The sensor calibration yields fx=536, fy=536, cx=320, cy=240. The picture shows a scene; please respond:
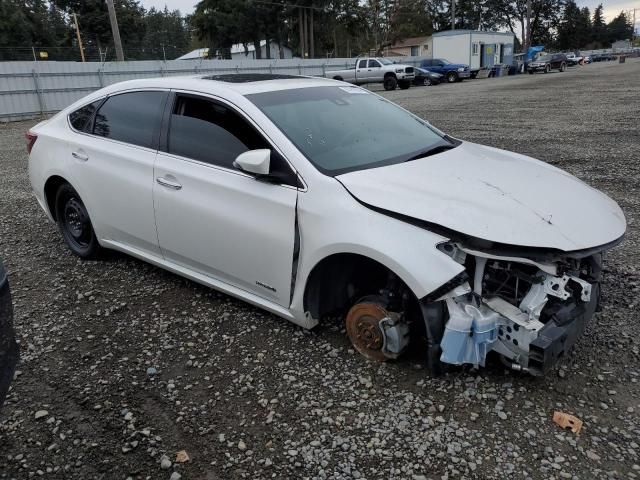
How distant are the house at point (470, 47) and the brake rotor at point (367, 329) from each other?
40.6 meters

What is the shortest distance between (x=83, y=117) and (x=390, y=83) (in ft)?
89.2

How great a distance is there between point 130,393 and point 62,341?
0.88 metres

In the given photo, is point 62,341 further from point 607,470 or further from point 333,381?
point 607,470

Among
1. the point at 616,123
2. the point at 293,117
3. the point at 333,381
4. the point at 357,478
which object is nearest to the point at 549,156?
the point at 616,123

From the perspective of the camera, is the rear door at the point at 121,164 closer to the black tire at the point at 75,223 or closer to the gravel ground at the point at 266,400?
the black tire at the point at 75,223

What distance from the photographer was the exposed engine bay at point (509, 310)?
2.60 m

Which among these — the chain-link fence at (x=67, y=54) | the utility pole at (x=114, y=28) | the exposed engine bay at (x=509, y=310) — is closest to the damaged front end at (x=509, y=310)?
the exposed engine bay at (x=509, y=310)

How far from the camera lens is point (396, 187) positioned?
9.63 feet

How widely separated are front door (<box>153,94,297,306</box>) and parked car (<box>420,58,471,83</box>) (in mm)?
33618

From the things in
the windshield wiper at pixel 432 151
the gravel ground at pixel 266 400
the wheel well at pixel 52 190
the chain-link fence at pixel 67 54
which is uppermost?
the chain-link fence at pixel 67 54

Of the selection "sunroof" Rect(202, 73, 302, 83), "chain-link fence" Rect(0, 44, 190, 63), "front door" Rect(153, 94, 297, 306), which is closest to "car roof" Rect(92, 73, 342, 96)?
"sunroof" Rect(202, 73, 302, 83)

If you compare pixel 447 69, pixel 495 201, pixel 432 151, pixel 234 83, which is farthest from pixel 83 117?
pixel 447 69

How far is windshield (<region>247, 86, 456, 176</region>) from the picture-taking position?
10.8ft

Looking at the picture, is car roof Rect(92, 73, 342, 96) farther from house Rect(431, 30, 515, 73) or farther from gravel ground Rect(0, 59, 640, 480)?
house Rect(431, 30, 515, 73)
